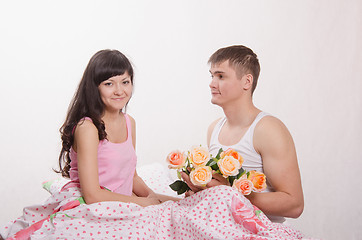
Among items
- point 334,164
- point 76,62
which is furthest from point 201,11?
point 334,164

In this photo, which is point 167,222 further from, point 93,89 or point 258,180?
point 93,89

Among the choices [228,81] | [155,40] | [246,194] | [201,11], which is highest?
[201,11]

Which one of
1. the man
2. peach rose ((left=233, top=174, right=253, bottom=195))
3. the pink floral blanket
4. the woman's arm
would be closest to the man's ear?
the man

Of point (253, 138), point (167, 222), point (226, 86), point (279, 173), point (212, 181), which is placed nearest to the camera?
point (167, 222)

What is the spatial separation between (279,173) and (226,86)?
1.98 feet

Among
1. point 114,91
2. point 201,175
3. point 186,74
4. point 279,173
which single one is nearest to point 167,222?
point 201,175

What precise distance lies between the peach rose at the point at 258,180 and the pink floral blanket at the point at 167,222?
0.44 ft

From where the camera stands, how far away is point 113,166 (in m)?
2.70

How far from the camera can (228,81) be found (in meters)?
2.75

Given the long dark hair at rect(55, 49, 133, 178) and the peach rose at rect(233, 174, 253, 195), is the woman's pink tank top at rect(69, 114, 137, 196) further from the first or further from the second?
the peach rose at rect(233, 174, 253, 195)

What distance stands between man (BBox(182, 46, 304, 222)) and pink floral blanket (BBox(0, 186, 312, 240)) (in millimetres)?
197

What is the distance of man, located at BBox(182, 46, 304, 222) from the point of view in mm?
2518

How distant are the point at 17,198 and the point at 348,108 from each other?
10.7ft

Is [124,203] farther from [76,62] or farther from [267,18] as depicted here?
[267,18]
